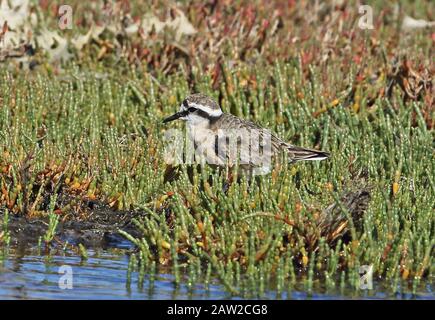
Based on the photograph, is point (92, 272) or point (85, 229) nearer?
point (92, 272)

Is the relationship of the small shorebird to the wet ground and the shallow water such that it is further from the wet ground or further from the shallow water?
the shallow water

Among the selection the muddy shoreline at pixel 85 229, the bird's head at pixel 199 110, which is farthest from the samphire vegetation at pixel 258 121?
the bird's head at pixel 199 110

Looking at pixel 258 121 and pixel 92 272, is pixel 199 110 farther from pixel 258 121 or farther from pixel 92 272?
pixel 92 272

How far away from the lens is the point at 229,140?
982 centimetres

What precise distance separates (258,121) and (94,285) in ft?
14.3

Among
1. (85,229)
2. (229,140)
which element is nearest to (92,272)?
(85,229)

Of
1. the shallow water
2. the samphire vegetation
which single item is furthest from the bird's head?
the shallow water

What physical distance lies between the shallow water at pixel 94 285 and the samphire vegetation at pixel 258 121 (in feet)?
0.40

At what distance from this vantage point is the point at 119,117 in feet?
36.8

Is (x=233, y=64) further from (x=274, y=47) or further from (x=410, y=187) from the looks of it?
(x=410, y=187)

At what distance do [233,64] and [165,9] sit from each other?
6.94ft

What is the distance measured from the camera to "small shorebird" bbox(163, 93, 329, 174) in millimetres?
9664

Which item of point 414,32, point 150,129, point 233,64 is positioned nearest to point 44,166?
point 150,129

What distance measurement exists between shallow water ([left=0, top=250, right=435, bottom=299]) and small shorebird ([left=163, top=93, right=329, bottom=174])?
2.12 m
